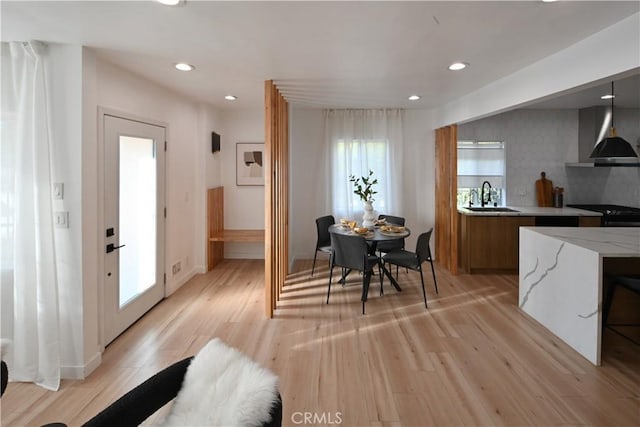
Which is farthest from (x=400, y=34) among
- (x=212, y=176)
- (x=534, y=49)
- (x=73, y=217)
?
(x=212, y=176)

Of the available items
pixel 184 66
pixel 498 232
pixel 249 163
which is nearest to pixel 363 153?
pixel 249 163

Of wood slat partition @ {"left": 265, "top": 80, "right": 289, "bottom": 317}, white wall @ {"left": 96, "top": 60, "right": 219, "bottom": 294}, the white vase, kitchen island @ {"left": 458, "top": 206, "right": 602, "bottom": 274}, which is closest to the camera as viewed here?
white wall @ {"left": 96, "top": 60, "right": 219, "bottom": 294}

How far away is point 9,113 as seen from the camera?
2.43 meters

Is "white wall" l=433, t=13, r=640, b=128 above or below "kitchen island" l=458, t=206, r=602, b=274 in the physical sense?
above

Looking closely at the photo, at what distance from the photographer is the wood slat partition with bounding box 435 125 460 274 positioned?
514 centimetres

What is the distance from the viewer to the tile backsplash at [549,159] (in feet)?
18.4

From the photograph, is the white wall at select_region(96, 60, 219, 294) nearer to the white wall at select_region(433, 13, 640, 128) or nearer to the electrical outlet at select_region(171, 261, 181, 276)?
the electrical outlet at select_region(171, 261, 181, 276)

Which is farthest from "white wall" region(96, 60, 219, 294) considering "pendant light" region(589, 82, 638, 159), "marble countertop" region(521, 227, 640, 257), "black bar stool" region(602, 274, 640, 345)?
"pendant light" region(589, 82, 638, 159)

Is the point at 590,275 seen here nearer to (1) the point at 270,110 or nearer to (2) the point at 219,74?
(1) the point at 270,110

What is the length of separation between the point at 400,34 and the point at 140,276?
321cm

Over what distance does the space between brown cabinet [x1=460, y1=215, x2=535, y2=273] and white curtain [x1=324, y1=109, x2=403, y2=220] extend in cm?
124

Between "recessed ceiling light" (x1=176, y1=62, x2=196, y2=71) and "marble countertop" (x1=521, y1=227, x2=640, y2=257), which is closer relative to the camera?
"marble countertop" (x1=521, y1=227, x2=640, y2=257)

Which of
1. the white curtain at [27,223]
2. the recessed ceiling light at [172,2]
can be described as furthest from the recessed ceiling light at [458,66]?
the white curtain at [27,223]

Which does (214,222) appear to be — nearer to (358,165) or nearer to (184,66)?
(358,165)
